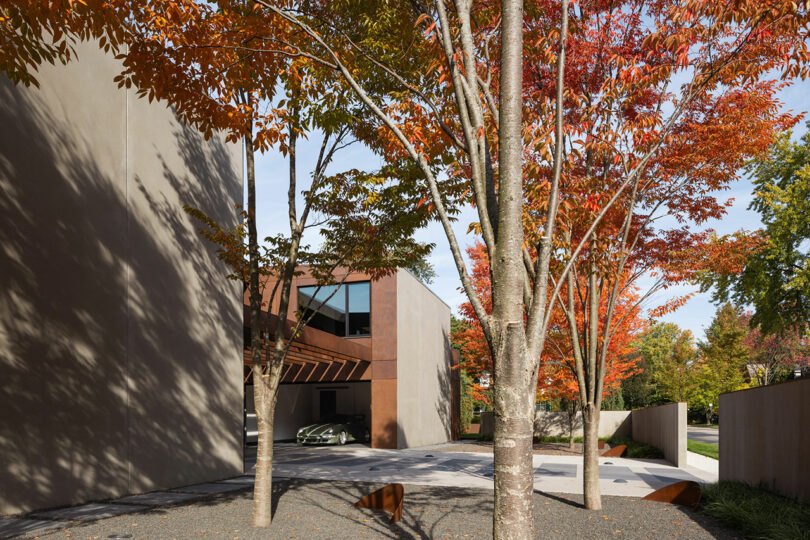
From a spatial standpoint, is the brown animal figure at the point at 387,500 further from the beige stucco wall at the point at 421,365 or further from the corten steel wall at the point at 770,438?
the beige stucco wall at the point at 421,365

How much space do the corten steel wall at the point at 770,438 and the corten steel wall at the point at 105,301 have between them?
10259 mm

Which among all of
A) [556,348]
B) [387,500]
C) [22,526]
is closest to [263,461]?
[387,500]

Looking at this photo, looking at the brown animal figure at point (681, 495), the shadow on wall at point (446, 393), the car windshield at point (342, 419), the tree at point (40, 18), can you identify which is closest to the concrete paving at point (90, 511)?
the tree at point (40, 18)

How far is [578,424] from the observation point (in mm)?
23766

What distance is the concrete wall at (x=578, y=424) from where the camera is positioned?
80.7 ft

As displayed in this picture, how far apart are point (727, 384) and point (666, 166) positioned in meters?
33.6

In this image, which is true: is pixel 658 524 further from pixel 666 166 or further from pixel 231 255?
pixel 231 255

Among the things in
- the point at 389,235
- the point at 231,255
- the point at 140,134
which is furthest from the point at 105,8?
the point at 140,134

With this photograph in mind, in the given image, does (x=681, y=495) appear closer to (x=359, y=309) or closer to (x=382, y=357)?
(x=382, y=357)

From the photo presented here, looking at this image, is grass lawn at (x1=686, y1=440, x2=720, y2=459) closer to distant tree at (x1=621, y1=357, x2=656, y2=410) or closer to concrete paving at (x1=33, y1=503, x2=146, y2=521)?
concrete paving at (x1=33, y1=503, x2=146, y2=521)

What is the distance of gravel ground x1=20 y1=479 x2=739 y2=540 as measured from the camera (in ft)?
22.9

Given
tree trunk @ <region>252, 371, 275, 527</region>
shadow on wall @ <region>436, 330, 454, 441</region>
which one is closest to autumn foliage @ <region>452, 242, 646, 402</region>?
shadow on wall @ <region>436, 330, 454, 441</region>

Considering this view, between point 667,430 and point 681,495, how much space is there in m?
8.80

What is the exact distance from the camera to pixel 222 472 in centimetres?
1238
